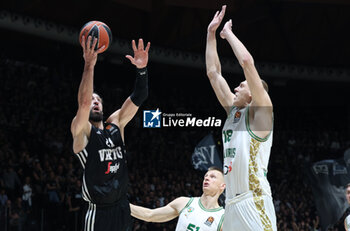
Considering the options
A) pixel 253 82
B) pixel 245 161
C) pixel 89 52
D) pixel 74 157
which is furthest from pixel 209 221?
pixel 74 157

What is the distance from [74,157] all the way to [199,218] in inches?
356

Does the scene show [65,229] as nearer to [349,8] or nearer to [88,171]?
[88,171]

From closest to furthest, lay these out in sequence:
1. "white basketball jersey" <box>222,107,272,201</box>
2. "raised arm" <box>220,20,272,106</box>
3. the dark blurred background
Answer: "raised arm" <box>220,20,272,106</box>, "white basketball jersey" <box>222,107,272,201</box>, the dark blurred background

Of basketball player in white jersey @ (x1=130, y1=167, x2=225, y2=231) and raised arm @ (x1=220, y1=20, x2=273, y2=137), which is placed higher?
raised arm @ (x1=220, y1=20, x2=273, y2=137)

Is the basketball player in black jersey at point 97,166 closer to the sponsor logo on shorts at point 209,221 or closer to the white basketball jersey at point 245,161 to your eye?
the white basketball jersey at point 245,161

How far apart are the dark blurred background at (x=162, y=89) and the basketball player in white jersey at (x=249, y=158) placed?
6.51 metres

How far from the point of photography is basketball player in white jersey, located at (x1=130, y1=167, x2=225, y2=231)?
20.9ft

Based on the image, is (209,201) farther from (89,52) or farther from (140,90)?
(89,52)

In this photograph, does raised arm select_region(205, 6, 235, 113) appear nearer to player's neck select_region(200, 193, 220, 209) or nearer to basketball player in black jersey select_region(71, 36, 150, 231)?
basketball player in black jersey select_region(71, 36, 150, 231)

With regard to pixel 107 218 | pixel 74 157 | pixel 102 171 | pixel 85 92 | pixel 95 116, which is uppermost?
pixel 74 157

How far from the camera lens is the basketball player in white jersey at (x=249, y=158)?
4.55m

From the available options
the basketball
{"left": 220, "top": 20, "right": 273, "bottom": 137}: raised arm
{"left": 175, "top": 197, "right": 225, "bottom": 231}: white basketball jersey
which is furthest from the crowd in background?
{"left": 220, "top": 20, "right": 273, "bottom": 137}: raised arm

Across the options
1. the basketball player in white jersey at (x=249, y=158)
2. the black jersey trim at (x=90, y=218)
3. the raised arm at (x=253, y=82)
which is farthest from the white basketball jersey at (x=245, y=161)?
the black jersey trim at (x=90, y=218)

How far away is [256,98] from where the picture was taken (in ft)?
14.9
